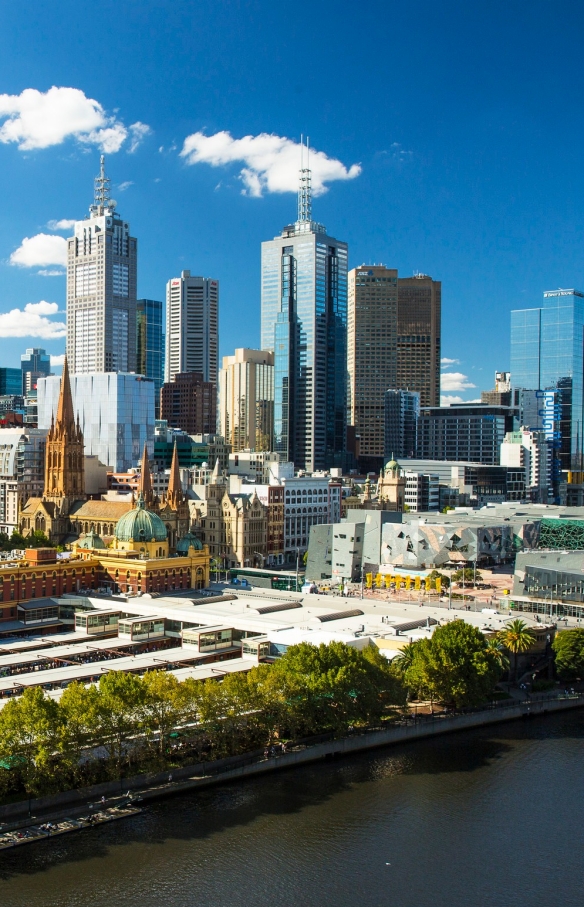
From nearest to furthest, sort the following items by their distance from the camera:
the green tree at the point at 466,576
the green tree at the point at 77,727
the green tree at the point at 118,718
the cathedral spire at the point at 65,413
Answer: the green tree at the point at 77,727 < the green tree at the point at 118,718 < the green tree at the point at 466,576 < the cathedral spire at the point at 65,413

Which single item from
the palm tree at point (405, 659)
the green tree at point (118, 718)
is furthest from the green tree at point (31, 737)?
the palm tree at point (405, 659)

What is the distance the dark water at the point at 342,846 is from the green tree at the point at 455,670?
30.4ft

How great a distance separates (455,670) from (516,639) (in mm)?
11834

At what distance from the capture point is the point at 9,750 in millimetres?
60562

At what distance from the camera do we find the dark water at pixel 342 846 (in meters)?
53.3

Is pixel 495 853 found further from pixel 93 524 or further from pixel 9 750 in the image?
pixel 93 524

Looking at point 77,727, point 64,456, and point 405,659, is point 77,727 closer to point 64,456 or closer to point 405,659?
point 405,659

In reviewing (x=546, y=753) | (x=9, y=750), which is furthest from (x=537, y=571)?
(x=9, y=750)

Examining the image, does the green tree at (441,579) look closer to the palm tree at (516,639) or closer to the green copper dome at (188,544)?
the green copper dome at (188,544)

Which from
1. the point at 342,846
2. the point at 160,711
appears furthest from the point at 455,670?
the point at 342,846

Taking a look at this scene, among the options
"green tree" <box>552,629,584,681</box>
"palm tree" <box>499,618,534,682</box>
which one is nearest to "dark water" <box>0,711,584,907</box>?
"palm tree" <box>499,618,534,682</box>

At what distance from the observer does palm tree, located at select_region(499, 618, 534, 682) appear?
300 feet

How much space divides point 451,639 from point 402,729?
10065 mm

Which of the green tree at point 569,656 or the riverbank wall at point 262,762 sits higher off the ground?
the green tree at point 569,656
